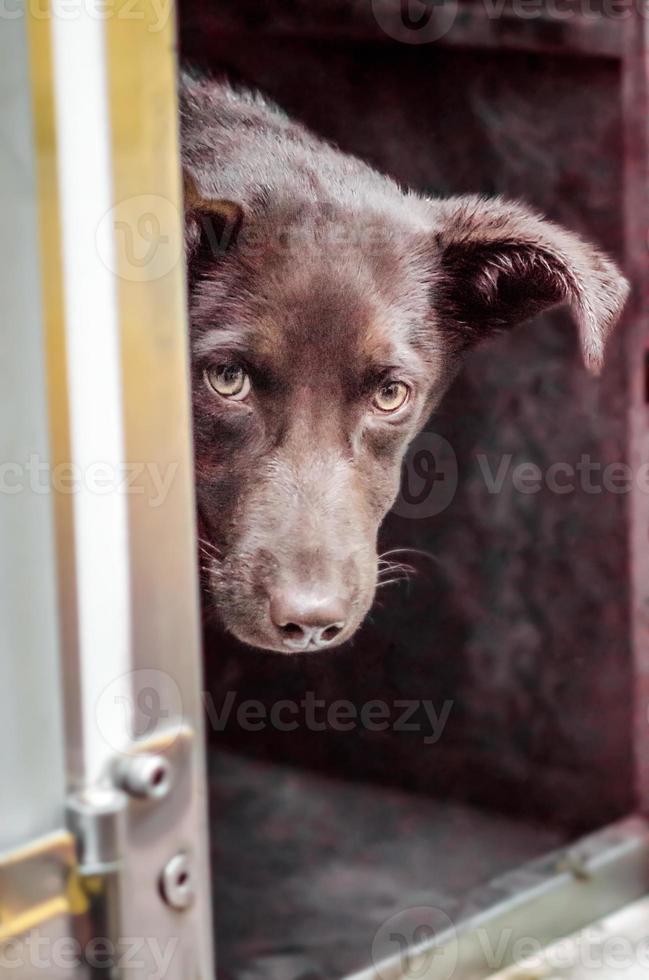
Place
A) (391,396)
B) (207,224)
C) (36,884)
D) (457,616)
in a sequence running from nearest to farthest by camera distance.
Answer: (36,884), (207,224), (391,396), (457,616)

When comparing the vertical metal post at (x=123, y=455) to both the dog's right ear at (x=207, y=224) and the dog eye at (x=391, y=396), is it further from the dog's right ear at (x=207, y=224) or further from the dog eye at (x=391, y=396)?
the dog eye at (x=391, y=396)

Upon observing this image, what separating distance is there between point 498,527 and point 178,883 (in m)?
0.74

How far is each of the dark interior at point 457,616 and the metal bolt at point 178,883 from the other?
0.27 m

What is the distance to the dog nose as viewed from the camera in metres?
1.02

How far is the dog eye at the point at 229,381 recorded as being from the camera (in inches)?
39.0

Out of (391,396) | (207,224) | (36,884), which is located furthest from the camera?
(391,396)

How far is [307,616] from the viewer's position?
1.04 meters

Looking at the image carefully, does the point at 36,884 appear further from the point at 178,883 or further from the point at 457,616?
the point at 457,616

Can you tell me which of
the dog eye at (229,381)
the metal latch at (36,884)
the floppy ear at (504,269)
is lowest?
the metal latch at (36,884)

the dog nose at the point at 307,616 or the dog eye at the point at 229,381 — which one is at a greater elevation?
the dog eye at the point at 229,381

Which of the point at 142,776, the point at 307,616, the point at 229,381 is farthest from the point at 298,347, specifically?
the point at 142,776

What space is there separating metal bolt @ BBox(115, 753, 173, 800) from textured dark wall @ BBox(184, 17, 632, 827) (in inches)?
10.7

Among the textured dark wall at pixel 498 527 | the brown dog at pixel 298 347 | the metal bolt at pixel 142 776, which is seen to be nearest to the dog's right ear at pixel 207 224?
the brown dog at pixel 298 347

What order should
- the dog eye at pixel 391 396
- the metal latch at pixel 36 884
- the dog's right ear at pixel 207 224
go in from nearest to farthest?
the metal latch at pixel 36 884 → the dog's right ear at pixel 207 224 → the dog eye at pixel 391 396
